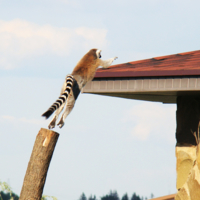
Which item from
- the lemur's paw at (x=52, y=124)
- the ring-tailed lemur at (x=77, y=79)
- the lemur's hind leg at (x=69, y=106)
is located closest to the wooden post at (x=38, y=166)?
the ring-tailed lemur at (x=77, y=79)

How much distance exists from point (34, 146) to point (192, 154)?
4.72 meters

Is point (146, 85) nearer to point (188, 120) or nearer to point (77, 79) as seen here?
point (77, 79)

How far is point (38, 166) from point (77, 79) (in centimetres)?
311

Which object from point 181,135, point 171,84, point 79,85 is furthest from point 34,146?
point 181,135

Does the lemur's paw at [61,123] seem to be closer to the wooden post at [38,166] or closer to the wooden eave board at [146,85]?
the wooden eave board at [146,85]

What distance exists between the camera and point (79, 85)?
30.1 ft

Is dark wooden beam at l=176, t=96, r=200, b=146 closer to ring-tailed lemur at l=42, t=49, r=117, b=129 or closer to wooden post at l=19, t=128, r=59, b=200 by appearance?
ring-tailed lemur at l=42, t=49, r=117, b=129

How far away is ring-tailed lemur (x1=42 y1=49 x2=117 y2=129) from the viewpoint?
26.7ft

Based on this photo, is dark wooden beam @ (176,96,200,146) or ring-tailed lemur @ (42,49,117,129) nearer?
ring-tailed lemur @ (42,49,117,129)

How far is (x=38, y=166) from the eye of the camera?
21.4 ft

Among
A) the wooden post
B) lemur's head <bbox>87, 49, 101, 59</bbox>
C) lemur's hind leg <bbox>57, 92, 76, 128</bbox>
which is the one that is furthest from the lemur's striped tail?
lemur's head <bbox>87, 49, 101, 59</bbox>

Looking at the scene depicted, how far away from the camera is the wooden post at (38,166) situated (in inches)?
256

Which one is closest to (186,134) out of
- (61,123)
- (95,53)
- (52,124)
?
(95,53)

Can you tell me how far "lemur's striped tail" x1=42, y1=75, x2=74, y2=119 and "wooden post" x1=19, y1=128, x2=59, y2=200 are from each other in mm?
298
